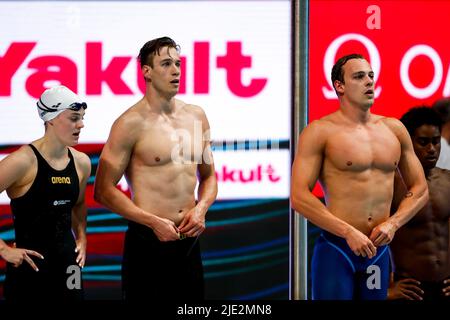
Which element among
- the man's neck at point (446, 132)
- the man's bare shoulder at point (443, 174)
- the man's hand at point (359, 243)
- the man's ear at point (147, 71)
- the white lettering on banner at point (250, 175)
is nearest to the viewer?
the man's hand at point (359, 243)

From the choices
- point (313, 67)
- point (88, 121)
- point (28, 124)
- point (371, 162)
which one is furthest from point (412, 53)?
point (28, 124)

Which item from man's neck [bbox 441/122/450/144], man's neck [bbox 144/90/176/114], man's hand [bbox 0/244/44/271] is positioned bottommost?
man's hand [bbox 0/244/44/271]

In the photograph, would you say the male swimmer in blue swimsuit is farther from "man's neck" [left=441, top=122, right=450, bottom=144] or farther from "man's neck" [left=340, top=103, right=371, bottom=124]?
"man's neck" [left=441, top=122, right=450, bottom=144]

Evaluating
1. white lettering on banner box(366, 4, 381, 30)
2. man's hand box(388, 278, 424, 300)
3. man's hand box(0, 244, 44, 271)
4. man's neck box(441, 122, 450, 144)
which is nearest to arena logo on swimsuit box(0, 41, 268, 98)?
white lettering on banner box(366, 4, 381, 30)

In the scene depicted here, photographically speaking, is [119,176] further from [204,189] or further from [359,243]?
[359,243]

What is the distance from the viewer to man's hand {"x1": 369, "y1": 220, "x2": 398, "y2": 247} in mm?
4793

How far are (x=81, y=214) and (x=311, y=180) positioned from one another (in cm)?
132

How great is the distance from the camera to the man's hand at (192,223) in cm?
485

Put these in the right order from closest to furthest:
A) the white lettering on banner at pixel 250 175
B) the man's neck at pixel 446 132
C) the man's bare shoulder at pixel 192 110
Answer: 1. the man's bare shoulder at pixel 192 110
2. the man's neck at pixel 446 132
3. the white lettering on banner at pixel 250 175

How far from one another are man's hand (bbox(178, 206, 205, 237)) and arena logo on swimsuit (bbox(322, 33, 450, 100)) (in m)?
1.45

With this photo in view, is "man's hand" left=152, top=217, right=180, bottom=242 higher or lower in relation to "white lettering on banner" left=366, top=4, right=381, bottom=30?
lower

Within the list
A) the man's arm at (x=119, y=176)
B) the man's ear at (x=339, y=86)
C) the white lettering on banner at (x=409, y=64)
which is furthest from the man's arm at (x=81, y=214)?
the white lettering on banner at (x=409, y=64)

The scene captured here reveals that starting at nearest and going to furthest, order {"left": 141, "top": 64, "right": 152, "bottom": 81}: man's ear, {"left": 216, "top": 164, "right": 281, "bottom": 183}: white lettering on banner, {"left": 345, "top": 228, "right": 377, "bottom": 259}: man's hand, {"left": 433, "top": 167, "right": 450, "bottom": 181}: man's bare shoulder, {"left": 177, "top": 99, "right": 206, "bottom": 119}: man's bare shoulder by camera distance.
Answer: {"left": 345, "top": 228, "right": 377, "bottom": 259}: man's hand < {"left": 141, "top": 64, "right": 152, "bottom": 81}: man's ear < {"left": 177, "top": 99, "right": 206, "bottom": 119}: man's bare shoulder < {"left": 433, "top": 167, "right": 450, "bottom": 181}: man's bare shoulder < {"left": 216, "top": 164, "right": 281, "bottom": 183}: white lettering on banner

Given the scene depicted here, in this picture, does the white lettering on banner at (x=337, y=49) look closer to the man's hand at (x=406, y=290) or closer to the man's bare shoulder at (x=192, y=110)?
the man's bare shoulder at (x=192, y=110)
